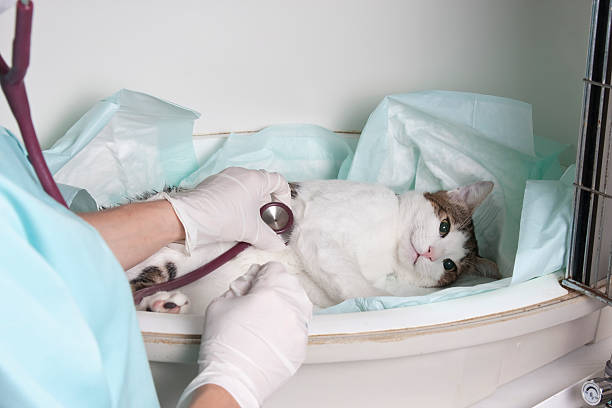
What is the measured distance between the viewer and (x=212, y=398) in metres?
0.74

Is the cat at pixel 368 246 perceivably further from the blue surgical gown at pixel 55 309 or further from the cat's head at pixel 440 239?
the blue surgical gown at pixel 55 309

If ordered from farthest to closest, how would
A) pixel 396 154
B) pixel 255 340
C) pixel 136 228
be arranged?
pixel 396 154 < pixel 136 228 < pixel 255 340

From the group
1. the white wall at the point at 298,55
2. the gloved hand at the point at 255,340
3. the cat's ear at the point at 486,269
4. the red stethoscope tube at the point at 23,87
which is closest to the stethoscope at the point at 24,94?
the red stethoscope tube at the point at 23,87

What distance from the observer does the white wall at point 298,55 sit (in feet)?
5.65

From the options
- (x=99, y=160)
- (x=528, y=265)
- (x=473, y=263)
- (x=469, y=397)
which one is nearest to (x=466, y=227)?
(x=473, y=263)

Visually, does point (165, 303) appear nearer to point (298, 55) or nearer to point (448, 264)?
point (448, 264)

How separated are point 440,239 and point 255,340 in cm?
73

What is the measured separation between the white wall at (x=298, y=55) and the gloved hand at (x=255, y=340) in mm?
1125

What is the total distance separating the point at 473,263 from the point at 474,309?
1.41 ft

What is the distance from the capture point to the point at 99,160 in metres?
1.64

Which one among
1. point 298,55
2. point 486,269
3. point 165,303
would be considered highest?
point 298,55

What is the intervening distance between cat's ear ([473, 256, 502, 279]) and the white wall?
22.2 inches

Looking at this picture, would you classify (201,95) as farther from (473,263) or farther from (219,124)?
(473,263)

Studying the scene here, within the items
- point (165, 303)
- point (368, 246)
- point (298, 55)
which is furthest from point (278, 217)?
point (298, 55)
